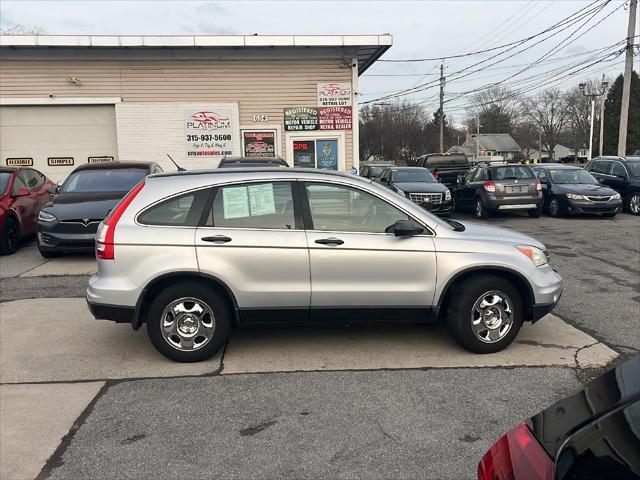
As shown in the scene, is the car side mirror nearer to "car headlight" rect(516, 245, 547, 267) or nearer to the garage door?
"car headlight" rect(516, 245, 547, 267)

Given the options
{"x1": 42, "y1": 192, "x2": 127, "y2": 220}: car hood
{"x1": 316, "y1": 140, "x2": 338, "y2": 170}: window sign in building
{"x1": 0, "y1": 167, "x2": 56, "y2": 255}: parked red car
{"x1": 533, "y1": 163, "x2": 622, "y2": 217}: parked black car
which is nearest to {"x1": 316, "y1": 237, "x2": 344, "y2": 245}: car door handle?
Result: {"x1": 42, "y1": 192, "x2": 127, "y2": 220}: car hood

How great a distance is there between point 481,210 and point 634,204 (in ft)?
15.2

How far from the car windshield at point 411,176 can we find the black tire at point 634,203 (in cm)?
573

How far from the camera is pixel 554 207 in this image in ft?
51.0

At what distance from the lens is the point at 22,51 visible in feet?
53.1

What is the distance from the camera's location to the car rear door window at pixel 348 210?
188 inches

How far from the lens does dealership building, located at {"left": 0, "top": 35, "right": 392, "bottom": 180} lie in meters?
16.5

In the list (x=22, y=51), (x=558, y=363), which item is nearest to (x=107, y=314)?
(x=558, y=363)

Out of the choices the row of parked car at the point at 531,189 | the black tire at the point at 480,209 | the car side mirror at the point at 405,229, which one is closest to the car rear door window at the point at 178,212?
the car side mirror at the point at 405,229

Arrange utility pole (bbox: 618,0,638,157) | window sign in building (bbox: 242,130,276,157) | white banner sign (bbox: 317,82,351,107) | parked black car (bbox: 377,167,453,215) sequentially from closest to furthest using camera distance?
1. parked black car (bbox: 377,167,453,215)
2. white banner sign (bbox: 317,82,351,107)
3. window sign in building (bbox: 242,130,276,157)
4. utility pole (bbox: 618,0,638,157)

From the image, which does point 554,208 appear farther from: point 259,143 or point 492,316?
point 492,316

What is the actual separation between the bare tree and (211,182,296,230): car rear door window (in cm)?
9129

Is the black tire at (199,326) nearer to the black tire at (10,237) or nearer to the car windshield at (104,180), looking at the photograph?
the car windshield at (104,180)

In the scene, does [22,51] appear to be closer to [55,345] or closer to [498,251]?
[55,345]
